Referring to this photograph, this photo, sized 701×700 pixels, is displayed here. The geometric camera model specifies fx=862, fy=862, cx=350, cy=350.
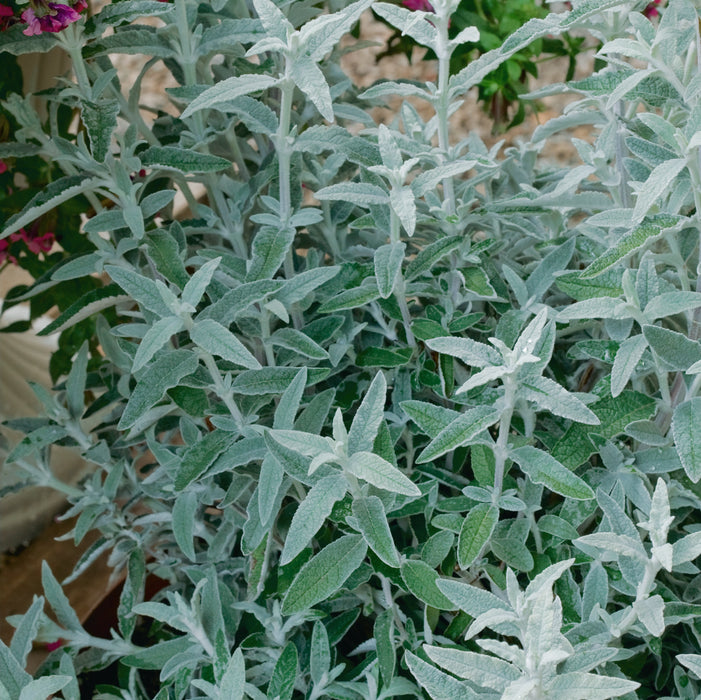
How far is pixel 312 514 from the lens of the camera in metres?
0.46

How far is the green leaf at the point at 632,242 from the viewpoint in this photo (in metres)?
0.48

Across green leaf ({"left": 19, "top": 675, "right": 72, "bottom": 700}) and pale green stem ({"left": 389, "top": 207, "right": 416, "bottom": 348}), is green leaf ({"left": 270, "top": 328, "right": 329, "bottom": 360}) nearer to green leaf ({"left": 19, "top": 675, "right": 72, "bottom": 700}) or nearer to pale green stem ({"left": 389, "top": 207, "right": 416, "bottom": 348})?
pale green stem ({"left": 389, "top": 207, "right": 416, "bottom": 348})

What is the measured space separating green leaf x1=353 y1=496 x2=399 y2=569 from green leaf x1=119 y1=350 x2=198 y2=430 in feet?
0.42

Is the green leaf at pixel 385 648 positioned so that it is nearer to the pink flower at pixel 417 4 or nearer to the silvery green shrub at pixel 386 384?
the silvery green shrub at pixel 386 384

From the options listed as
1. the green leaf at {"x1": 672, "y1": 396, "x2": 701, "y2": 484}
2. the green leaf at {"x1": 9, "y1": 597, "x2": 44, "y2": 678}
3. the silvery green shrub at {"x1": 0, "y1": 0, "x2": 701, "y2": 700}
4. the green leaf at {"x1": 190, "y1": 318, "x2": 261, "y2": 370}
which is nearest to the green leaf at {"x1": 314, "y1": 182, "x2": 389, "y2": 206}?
the silvery green shrub at {"x1": 0, "y1": 0, "x2": 701, "y2": 700}

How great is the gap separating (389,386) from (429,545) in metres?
0.15

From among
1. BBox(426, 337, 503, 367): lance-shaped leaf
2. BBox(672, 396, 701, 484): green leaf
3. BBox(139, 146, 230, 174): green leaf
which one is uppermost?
BBox(139, 146, 230, 174): green leaf

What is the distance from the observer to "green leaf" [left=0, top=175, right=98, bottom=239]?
568 mm

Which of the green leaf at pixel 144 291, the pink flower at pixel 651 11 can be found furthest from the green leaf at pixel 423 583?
the pink flower at pixel 651 11

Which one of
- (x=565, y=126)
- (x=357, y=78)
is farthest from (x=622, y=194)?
(x=357, y=78)

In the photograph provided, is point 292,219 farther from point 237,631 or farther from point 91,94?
point 237,631

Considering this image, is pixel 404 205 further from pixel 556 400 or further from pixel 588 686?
pixel 588 686

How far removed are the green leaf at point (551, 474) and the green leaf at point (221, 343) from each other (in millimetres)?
163

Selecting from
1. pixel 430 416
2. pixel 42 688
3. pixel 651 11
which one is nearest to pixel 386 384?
pixel 430 416
